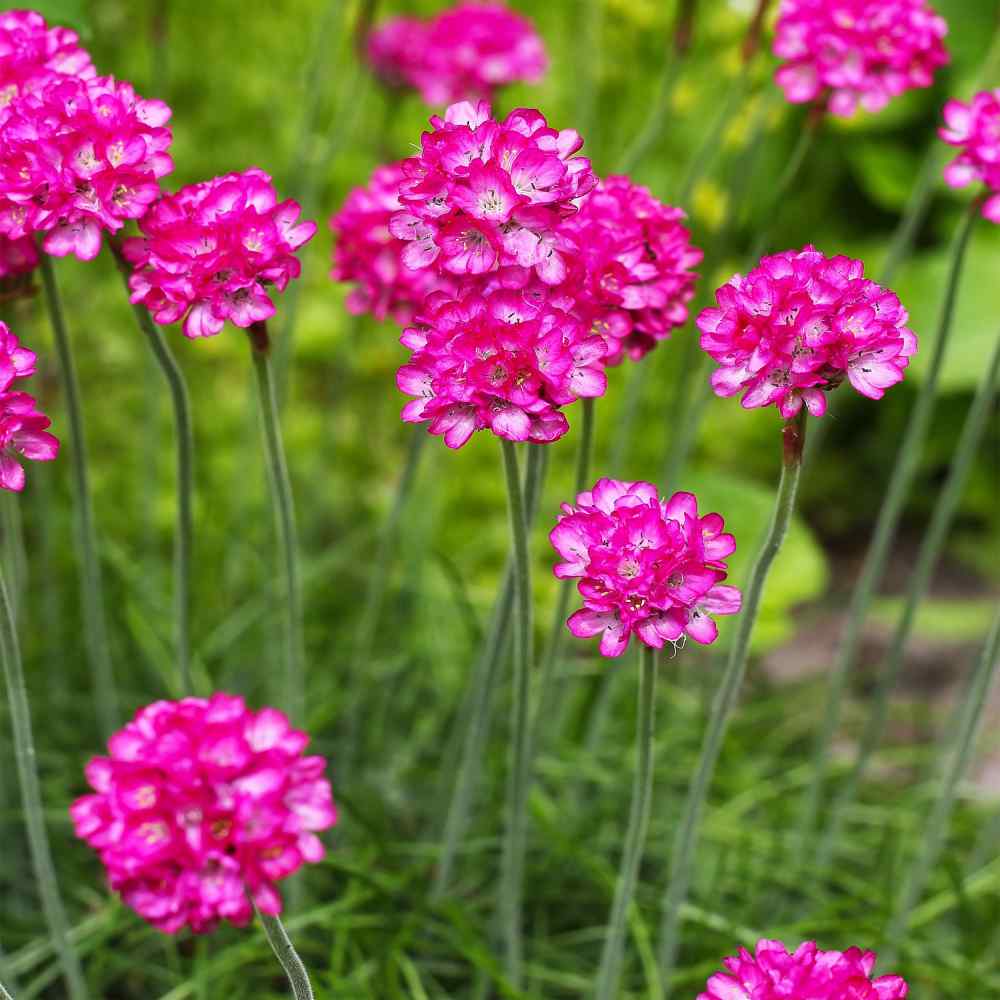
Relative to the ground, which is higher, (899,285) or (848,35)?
(848,35)

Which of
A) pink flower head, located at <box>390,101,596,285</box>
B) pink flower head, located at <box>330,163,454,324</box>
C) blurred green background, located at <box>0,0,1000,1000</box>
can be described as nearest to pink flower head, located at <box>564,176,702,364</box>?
pink flower head, located at <box>390,101,596,285</box>

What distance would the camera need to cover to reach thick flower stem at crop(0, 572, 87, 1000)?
1.04 m

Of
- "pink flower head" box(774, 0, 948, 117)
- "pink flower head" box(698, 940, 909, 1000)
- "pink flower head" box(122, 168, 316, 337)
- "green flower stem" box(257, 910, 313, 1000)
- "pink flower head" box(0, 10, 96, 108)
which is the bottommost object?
→ "green flower stem" box(257, 910, 313, 1000)

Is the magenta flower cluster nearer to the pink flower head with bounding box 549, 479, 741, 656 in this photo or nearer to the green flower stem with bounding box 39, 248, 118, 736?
the green flower stem with bounding box 39, 248, 118, 736

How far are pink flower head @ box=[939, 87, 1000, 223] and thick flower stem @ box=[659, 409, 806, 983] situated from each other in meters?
0.42

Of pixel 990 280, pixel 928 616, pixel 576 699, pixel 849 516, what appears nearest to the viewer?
pixel 576 699

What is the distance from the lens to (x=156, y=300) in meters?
1.03

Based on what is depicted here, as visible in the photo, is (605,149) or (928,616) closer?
(928,616)

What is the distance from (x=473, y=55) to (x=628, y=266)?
1.20m

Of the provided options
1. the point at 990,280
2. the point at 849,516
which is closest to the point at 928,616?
the point at 849,516

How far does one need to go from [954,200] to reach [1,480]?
2743 millimetres

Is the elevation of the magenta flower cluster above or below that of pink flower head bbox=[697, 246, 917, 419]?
below

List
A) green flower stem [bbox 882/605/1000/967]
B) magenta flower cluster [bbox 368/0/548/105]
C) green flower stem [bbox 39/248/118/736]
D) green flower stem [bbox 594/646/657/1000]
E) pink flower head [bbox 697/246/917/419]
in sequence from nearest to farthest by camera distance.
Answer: pink flower head [bbox 697/246/917/419] < green flower stem [bbox 594/646/657/1000] < green flower stem [bbox 39/248/118/736] < green flower stem [bbox 882/605/1000/967] < magenta flower cluster [bbox 368/0/548/105]

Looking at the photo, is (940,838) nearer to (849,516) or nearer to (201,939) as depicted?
(201,939)
